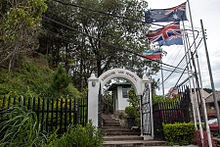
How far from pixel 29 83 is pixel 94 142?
30.1ft

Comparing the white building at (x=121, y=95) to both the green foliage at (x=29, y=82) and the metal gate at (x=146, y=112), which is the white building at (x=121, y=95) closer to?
the green foliage at (x=29, y=82)

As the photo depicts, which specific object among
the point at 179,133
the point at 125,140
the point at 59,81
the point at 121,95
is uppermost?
the point at 59,81

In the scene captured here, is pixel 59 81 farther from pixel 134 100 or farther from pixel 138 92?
pixel 134 100

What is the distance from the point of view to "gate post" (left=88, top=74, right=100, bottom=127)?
718 cm

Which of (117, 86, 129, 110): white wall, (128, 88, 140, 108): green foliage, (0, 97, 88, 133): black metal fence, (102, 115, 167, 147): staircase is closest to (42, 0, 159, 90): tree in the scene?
(117, 86, 129, 110): white wall

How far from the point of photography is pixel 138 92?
27.3 feet

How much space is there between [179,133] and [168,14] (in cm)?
513

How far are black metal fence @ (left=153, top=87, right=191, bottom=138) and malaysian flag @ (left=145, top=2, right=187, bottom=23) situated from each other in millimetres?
3182

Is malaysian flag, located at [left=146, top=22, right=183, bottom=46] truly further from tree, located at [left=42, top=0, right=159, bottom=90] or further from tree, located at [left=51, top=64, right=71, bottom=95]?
tree, located at [left=42, top=0, right=159, bottom=90]

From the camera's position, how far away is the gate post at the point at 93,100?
718 centimetres

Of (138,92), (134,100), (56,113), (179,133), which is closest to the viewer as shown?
(56,113)

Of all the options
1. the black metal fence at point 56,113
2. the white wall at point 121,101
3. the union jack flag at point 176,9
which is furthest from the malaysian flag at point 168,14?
the white wall at point 121,101

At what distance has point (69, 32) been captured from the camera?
17531mm

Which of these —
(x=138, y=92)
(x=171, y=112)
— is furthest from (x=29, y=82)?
(x=171, y=112)
